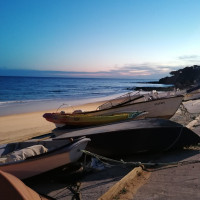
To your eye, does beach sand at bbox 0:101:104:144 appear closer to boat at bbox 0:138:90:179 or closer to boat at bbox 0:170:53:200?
boat at bbox 0:138:90:179

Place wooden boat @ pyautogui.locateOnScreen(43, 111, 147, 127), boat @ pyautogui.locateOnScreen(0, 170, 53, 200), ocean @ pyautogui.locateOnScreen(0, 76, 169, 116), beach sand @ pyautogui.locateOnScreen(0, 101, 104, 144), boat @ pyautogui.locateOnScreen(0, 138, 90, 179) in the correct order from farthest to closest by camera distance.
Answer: ocean @ pyautogui.locateOnScreen(0, 76, 169, 116) → beach sand @ pyautogui.locateOnScreen(0, 101, 104, 144) → wooden boat @ pyautogui.locateOnScreen(43, 111, 147, 127) → boat @ pyautogui.locateOnScreen(0, 138, 90, 179) → boat @ pyautogui.locateOnScreen(0, 170, 53, 200)

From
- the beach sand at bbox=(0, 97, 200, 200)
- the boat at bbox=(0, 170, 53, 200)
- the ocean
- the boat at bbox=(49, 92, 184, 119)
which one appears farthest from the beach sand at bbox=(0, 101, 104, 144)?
the boat at bbox=(0, 170, 53, 200)

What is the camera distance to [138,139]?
22.7 feet

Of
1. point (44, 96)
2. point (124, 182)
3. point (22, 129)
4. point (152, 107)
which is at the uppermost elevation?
point (152, 107)

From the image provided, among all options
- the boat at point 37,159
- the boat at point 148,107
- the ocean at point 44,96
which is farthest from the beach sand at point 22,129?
the ocean at point 44,96

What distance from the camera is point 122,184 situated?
4711 mm

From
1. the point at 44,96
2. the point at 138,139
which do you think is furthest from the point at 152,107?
the point at 44,96

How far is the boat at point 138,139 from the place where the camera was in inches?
269

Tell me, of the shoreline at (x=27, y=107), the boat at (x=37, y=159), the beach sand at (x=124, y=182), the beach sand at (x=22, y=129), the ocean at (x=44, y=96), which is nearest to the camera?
the beach sand at (x=124, y=182)

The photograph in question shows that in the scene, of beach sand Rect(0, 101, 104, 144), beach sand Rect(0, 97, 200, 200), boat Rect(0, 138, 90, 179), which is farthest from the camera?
beach sand Rect(0, 101, 104, 144)

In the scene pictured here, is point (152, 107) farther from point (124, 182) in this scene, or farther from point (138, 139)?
point (124, 182)

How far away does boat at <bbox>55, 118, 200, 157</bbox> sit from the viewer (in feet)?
22.4

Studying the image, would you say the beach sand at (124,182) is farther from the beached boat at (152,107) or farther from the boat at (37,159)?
the beached boat at (152,107)

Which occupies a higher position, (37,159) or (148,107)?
(148,107)
